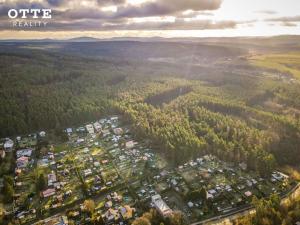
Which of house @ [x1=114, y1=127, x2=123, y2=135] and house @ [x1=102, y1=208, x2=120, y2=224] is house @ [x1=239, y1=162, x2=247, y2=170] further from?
house @ [x1=114, y1=127, x2=123, y2=135]

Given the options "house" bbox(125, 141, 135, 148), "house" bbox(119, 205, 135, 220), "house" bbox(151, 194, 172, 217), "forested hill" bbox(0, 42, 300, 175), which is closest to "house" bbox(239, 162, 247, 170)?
"forested hill" bbox(0, 42, 300, 175)

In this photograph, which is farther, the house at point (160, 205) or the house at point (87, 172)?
the house at point (87, 172)

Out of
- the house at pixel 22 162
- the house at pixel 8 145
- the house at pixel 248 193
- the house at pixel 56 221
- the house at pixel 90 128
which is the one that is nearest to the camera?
the house at pixel 56 221

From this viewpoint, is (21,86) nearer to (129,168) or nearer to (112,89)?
(112,89)

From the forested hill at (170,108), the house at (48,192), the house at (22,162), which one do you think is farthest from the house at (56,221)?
the forested hill at (170,108)

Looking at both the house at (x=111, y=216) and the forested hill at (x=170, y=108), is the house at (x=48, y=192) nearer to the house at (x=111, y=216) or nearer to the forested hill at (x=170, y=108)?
the house at (x=111, y=216)

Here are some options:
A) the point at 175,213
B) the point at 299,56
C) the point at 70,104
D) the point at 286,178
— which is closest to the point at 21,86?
the point at 70,104

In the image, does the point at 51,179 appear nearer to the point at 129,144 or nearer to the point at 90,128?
the point at 129,144
